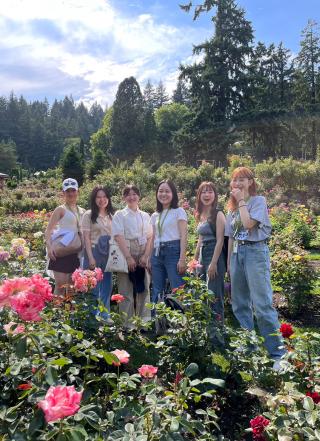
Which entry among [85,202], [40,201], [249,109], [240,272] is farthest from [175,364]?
[249,109]

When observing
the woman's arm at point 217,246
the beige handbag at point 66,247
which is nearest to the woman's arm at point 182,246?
the woman's arm at point 217,246

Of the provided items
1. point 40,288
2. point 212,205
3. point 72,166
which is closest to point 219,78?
point 72,166

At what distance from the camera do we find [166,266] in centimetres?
388

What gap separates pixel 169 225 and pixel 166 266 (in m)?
0.40

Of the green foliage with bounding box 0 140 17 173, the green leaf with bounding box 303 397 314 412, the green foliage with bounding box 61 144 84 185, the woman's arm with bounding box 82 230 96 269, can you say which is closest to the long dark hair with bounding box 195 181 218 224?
the woman's arm with bounding box 82 230 96 269

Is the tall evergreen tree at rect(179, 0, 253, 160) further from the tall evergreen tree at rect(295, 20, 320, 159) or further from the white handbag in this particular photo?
the white handbag

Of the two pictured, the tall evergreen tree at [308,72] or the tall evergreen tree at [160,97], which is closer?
the tall evergreen tree at [308,72]

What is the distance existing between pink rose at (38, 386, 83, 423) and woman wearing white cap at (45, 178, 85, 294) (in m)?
2.81

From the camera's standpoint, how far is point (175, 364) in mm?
2492

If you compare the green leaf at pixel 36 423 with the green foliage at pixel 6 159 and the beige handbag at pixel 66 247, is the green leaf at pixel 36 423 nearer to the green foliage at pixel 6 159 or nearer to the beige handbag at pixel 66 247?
the beige handbag at pixel 66 247

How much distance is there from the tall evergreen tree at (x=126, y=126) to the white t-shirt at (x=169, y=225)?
1406 inches

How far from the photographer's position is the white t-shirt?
383cm

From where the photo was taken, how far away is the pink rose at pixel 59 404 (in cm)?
104

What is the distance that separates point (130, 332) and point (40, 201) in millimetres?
15356
